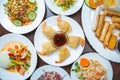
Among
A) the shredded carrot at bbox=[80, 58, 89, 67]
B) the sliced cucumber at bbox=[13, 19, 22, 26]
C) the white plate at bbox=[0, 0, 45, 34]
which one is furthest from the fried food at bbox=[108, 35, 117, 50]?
the sliced cucumber at bbox=[13, 19, 22, 26]

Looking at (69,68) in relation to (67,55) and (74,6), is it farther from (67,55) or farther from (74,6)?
(74,6)

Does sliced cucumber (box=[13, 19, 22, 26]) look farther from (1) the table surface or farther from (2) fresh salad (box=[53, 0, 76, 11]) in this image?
(2) fresh salad (box=[53, 0, 76, 11])

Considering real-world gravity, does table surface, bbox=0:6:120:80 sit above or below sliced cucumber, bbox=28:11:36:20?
below

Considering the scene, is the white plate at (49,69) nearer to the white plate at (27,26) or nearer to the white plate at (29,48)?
the white plate at (29,48)

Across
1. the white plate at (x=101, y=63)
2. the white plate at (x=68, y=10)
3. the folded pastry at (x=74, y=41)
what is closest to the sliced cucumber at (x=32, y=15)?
the white plate at (x=68, y=10)

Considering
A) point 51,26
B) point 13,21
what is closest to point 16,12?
point 13,21

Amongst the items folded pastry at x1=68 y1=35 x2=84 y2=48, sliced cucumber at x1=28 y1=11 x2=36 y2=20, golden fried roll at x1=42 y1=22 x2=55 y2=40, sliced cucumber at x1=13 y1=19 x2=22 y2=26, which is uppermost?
sliced cucumber at x1=28 y1=11 x2=36 y2=20
